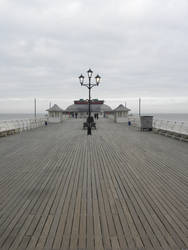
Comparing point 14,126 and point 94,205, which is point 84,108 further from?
point 94,205

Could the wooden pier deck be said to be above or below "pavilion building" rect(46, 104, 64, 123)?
below

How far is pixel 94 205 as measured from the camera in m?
3.22

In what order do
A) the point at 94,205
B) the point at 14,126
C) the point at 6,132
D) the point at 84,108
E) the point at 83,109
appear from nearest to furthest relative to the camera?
the point at 94,205 → the point at 6,132 → the point at 14,126 → the point at 83,109 → the point at 84,108

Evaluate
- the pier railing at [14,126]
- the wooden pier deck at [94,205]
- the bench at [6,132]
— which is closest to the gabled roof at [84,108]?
the pier railing at [14,126]

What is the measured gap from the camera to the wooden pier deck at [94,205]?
236cm

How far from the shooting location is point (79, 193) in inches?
145

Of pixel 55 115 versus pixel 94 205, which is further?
pixel 55 115

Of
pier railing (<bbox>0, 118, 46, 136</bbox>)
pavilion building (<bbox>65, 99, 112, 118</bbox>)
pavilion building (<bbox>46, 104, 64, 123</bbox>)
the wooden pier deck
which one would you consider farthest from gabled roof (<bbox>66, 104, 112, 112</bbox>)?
the wooden pier deck

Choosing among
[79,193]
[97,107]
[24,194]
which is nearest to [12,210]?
[24,194]

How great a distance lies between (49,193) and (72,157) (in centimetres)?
290

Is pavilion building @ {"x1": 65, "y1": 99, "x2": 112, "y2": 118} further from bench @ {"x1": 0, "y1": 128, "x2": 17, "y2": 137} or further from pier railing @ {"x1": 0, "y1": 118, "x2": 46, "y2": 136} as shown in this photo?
bench @ {"x1": 0, "y1": 128, "x2": 17, "y2": 137}

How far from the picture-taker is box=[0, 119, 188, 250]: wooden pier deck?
236cm

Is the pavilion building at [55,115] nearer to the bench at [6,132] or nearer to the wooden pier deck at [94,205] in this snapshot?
the bench at [6,132]

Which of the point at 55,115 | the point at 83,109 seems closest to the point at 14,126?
the point at 55,115
